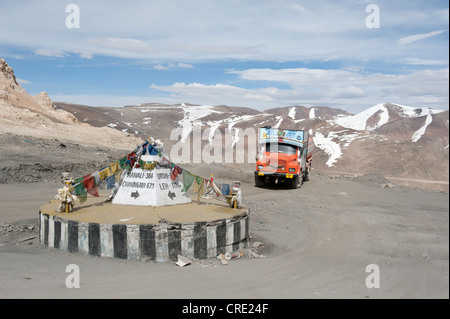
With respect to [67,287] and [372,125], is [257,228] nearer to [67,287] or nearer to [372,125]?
[67,287]

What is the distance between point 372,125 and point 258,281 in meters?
74.3

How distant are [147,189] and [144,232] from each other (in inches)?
82.6

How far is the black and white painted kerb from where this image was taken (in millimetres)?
7793

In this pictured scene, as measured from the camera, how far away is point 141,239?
25.5 ft

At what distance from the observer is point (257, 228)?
38.6 feet

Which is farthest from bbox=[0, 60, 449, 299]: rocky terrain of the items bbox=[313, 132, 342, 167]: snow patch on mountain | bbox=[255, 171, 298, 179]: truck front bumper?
bbox=[313, 132, 342, 167]: snow patch on mountain

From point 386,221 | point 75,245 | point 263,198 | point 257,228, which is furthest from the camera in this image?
point 263,198

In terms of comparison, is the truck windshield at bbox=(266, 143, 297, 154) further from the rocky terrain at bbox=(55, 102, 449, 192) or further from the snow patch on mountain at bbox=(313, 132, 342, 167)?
the snow patch on mountain at bbox=(313, 132, 342, 167)

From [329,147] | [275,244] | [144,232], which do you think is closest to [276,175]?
[275,244]

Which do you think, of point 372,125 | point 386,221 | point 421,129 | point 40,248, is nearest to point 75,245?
point 40,248

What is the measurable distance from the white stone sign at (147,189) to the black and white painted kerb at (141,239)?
181 centimetres

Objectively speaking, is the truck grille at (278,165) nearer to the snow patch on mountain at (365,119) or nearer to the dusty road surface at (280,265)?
the dusty road surface at (280,265)

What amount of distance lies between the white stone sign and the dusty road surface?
208 cm

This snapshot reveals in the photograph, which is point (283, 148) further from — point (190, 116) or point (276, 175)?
point (190, 116)
